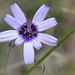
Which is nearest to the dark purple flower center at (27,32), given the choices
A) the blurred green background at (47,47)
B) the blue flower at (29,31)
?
the blue flower at (29,31)

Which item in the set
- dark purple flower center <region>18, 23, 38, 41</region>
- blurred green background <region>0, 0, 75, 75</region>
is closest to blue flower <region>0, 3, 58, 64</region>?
dark purple flower center <region>18, 23, 38, 41</region>

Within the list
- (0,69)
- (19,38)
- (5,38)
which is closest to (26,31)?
(19,38)

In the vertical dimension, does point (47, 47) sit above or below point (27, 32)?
below

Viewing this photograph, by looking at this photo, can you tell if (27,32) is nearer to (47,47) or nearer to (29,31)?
(29,31)

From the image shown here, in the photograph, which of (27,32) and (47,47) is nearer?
(27,32)

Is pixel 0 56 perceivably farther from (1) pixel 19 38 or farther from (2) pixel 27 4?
(1) pixel 19 38

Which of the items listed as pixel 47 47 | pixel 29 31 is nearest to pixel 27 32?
pixel 29 31
